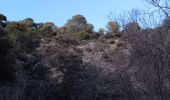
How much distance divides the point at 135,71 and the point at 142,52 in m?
1.39

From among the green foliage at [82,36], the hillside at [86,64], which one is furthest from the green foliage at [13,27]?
the green foliage at [82,36]

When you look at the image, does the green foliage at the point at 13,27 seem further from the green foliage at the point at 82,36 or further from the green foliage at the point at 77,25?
the green foliage at the point at 77,25

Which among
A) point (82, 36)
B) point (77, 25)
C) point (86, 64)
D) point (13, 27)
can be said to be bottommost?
point (86, 64)

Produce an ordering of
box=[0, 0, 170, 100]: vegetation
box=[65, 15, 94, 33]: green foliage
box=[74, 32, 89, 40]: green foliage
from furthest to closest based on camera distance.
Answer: box=[65, 15, 94, 33]: green foliage → box=[74, 32, 89, 40]: green foliage → box=[0, 0, 170, 100]: vegetation

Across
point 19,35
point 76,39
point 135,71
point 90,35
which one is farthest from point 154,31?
point 90,35

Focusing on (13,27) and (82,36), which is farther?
(82,36)

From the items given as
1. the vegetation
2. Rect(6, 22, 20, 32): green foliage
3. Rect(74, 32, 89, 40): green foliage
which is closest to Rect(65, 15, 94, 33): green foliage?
the vegetation

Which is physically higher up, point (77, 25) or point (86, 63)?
point (77, 25)

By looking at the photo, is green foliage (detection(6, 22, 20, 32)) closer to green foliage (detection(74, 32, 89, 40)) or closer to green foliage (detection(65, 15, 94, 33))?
green foliage (detection(74, 32, 89, 40))

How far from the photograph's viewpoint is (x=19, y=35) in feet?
105

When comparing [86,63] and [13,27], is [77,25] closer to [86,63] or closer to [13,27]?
[13,27]

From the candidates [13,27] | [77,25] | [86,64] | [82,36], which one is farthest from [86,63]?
[77,25]

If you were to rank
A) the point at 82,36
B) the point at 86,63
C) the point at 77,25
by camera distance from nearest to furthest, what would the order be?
the point at 86,63
the point at 82,36
the point at 77,25

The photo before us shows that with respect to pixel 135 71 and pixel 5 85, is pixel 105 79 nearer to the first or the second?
pixel 5 85
